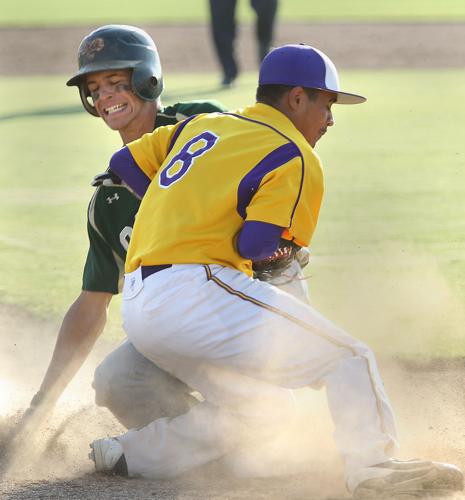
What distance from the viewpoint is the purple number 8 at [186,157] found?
160 inches

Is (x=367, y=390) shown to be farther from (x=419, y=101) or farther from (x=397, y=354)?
(x=419, y=101)

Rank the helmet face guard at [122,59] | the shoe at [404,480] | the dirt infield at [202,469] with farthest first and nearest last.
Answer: the helmet face guard at [122,59], the dirt infield at [202,469], the shoe at [404,480]

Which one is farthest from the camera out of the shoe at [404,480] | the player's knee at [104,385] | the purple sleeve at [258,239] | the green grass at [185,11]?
the green grass at [185,11]

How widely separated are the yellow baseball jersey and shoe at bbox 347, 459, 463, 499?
88 centimetres

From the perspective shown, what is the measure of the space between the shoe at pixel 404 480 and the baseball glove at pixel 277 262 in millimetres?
873

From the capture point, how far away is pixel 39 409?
4812mm

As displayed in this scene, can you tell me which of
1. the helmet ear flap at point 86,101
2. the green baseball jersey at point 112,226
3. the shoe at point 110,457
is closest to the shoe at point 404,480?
the shoe at point 110,457

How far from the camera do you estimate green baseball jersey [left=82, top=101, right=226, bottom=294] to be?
4.79m

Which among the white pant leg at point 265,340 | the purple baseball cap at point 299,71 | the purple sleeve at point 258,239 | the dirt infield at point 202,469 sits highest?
the purple baseball cap at point 299,71

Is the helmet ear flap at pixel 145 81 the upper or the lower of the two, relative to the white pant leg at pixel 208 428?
upper

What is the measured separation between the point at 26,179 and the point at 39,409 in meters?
5.72

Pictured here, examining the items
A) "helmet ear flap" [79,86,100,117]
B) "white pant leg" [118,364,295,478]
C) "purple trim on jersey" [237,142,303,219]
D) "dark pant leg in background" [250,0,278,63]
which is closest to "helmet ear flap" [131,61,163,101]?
"helmet ear flap" [79,86,100,117]

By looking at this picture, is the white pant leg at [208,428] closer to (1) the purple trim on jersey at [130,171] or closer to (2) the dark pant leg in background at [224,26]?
(1) the purple trim on jersey at [130,171]

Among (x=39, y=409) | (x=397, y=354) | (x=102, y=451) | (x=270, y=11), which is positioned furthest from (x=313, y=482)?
(x=270, y=11)
